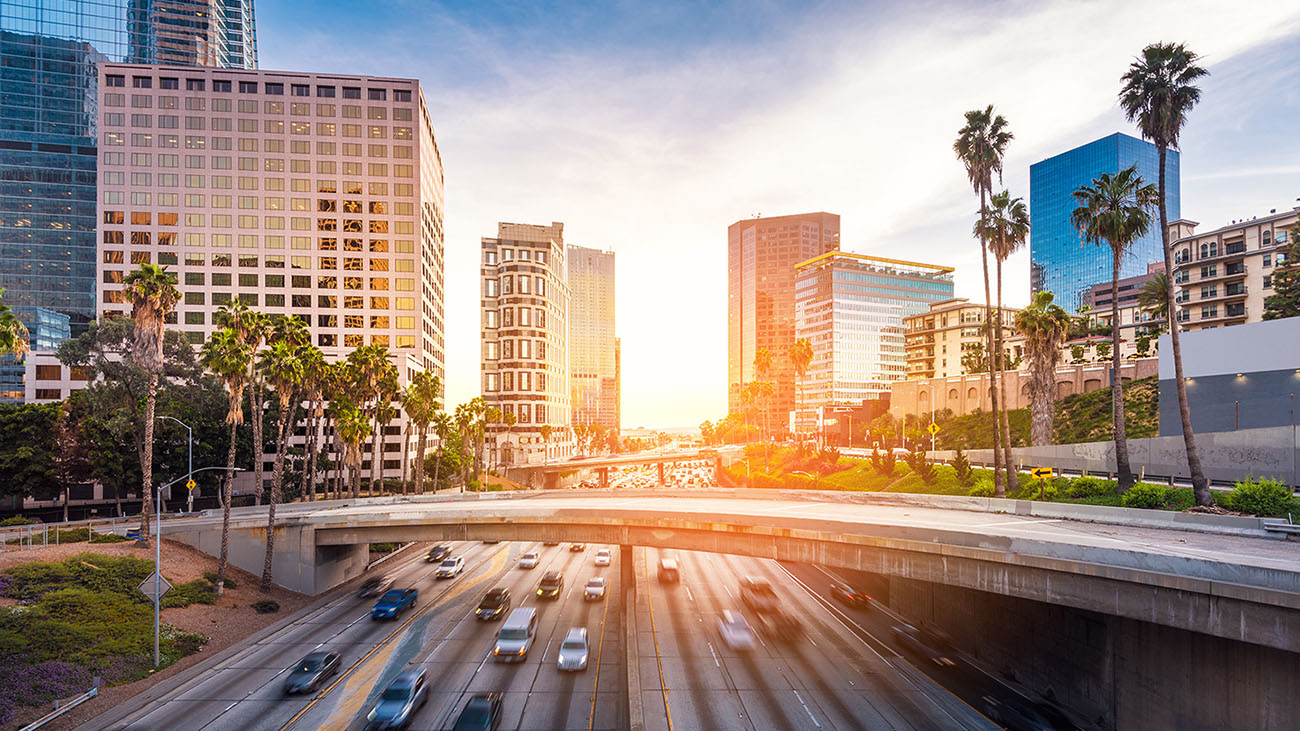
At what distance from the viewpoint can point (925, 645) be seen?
34031 millimetres

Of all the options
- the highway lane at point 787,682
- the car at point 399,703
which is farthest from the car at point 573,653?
the car at point 399,703

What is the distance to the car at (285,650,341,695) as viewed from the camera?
27.5 meters

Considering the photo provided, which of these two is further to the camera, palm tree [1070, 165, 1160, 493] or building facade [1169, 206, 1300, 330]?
building facade [1169, 206, 1300, 330]

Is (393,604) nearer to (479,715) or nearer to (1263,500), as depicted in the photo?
(479,715)

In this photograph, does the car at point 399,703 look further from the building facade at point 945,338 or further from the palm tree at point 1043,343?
the building facade at point 945,338

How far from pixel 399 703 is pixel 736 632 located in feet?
59.9

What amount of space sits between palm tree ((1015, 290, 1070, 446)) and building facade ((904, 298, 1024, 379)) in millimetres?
67306

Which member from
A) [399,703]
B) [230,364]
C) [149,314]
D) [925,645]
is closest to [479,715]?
[399,703]

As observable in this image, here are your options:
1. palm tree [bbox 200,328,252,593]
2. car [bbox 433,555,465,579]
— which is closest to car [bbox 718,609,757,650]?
car [bbox 433,555,465,579]

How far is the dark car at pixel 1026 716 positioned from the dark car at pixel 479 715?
20.1 metres

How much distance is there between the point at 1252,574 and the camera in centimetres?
1875

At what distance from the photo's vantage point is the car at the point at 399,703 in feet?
78.4

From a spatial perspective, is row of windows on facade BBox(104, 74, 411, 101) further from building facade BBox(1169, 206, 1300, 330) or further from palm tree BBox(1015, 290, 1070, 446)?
building facade BBox(1169, 206, 1300, 330)

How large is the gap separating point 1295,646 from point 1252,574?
2025 mm
